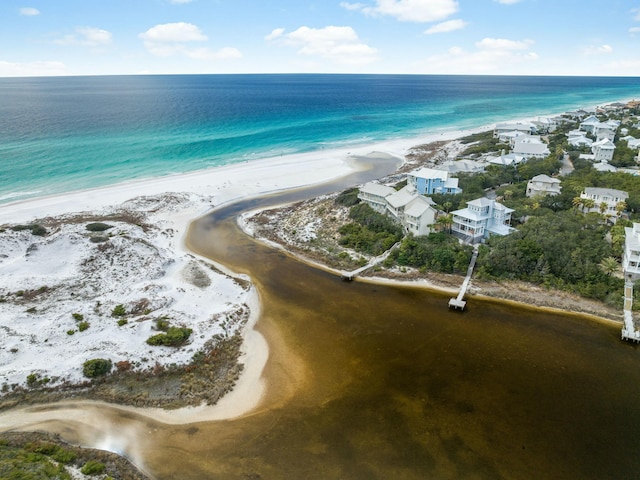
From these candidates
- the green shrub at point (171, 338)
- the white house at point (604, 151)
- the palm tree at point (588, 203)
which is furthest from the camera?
Result: the white house at point (604, 151)

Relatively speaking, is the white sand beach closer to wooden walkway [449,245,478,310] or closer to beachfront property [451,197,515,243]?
wooden walkway [449,245,478,310]

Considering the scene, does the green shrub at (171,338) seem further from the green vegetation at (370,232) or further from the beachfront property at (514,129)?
the beachfront property at (514,129)

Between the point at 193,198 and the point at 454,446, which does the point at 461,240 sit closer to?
the point at 454,446

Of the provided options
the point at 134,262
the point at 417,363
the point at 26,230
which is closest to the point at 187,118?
the point at 26,230

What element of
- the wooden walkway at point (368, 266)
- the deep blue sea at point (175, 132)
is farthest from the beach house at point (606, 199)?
the deep blue sea at point (175, 132)

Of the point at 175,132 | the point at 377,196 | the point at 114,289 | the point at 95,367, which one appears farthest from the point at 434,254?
the point at 175,132

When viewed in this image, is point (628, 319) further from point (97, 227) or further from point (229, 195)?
point (97, 227)

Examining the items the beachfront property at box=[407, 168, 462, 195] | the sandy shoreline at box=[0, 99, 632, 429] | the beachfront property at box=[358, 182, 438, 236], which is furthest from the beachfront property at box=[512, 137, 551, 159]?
the beachfront property at box=[358, 182, 438, 236]
